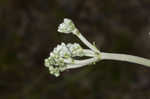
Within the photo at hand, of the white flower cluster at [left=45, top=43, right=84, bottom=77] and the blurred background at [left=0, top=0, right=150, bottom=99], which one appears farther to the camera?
the blurred background at [left=0, top=0, right=150, bottom=99]

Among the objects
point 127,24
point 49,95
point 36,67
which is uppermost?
point 127,24

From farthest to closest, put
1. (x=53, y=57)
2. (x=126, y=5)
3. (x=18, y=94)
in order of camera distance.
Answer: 1. (x=126, y=5)
2. (x=18, y=94)
3. (x=53, y=57)

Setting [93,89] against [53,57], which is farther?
[93,89]

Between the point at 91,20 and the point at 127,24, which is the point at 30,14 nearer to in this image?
the point at 91,20

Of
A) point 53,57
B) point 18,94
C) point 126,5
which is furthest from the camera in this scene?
point 126,5

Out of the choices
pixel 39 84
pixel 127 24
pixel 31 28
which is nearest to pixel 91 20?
pixel 127 24

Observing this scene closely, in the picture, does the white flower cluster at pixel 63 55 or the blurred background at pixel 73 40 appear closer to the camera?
the white flower cluster at pixel 63 55

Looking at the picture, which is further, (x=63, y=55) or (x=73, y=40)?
(x=73, y=40)

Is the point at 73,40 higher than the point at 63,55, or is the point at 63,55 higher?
the point at 63,55
